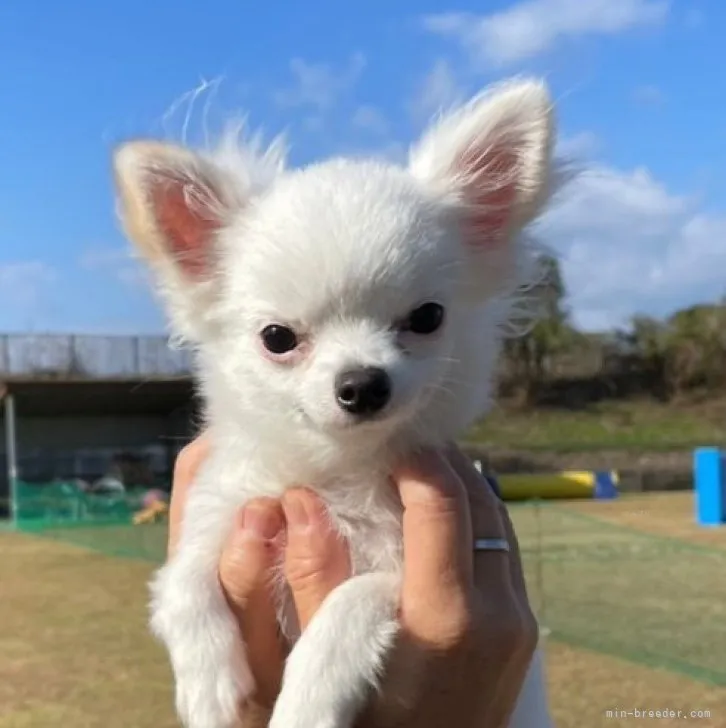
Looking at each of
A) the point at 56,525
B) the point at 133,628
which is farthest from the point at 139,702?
the point at 56,525

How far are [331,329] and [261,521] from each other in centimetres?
50

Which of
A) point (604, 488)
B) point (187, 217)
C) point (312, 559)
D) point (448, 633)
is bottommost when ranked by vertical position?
point (604, 488)

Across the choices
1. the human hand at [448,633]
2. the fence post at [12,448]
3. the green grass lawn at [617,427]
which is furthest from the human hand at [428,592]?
the green grass lawn at [617,427]

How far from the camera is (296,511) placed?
2.59 metres

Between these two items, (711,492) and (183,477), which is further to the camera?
(711,492)

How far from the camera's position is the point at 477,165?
274cm

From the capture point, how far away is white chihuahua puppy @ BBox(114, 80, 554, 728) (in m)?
2.39

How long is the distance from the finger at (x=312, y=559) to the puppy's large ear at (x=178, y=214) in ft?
1.75

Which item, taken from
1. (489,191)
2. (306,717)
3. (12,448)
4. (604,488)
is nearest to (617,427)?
(604,488)

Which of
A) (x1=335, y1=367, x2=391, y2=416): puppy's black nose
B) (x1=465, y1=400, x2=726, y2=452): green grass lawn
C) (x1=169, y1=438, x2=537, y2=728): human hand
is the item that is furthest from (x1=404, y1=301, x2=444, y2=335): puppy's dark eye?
(x1=465, y1=400, x2=726, y2=452): green grass lawn

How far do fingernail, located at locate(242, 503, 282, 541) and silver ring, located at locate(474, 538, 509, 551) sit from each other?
1.51 ft

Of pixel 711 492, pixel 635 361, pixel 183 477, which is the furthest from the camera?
pixel 635 361

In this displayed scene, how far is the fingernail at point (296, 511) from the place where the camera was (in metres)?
2.56

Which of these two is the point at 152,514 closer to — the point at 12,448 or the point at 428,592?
the point at 12,448
